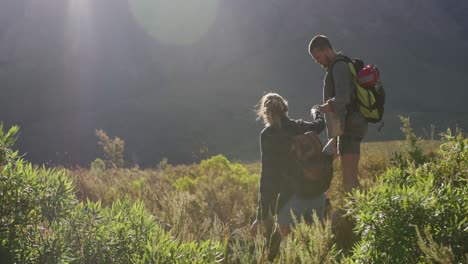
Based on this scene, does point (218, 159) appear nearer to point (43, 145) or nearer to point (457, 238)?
point (457, 238)

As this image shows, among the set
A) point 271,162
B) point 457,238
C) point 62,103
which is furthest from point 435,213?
point 62,103

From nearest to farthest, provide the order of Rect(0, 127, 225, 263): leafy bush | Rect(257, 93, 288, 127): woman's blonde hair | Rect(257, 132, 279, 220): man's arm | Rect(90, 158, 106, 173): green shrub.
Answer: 1. Rect(0, 127, 225, 263): leafy bush
2. Rect(257, 93, 288, 127): woman's blonde hair
3. Rect(257, 132, 279, 220): man's arm
4. Rect(90, 158, 106, 173): green shrub

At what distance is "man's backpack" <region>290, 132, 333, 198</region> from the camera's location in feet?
13.9

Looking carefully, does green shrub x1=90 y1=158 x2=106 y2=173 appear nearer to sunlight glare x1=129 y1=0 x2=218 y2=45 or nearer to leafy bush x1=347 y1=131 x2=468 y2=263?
leafy bush x1=347 y1=131 x2=468 y2=263

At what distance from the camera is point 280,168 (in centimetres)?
450

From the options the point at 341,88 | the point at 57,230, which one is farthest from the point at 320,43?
the point at 57,230

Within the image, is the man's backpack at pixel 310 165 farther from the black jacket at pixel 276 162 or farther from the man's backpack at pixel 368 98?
the man's backpack at pixel 368 98

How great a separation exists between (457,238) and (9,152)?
1.99 metres

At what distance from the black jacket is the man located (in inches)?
15.6

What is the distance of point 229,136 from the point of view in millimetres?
120875

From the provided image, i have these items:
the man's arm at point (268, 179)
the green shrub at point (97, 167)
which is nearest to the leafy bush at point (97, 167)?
the green shrub at point (97, 167)

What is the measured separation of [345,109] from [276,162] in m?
0.92

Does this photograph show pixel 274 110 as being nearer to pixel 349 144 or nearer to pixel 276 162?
pixel 276 162

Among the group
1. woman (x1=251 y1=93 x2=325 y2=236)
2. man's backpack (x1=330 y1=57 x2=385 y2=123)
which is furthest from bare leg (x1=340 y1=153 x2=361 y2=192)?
man's backpack (x1=330 y1=57 x2=385 y2=123)
